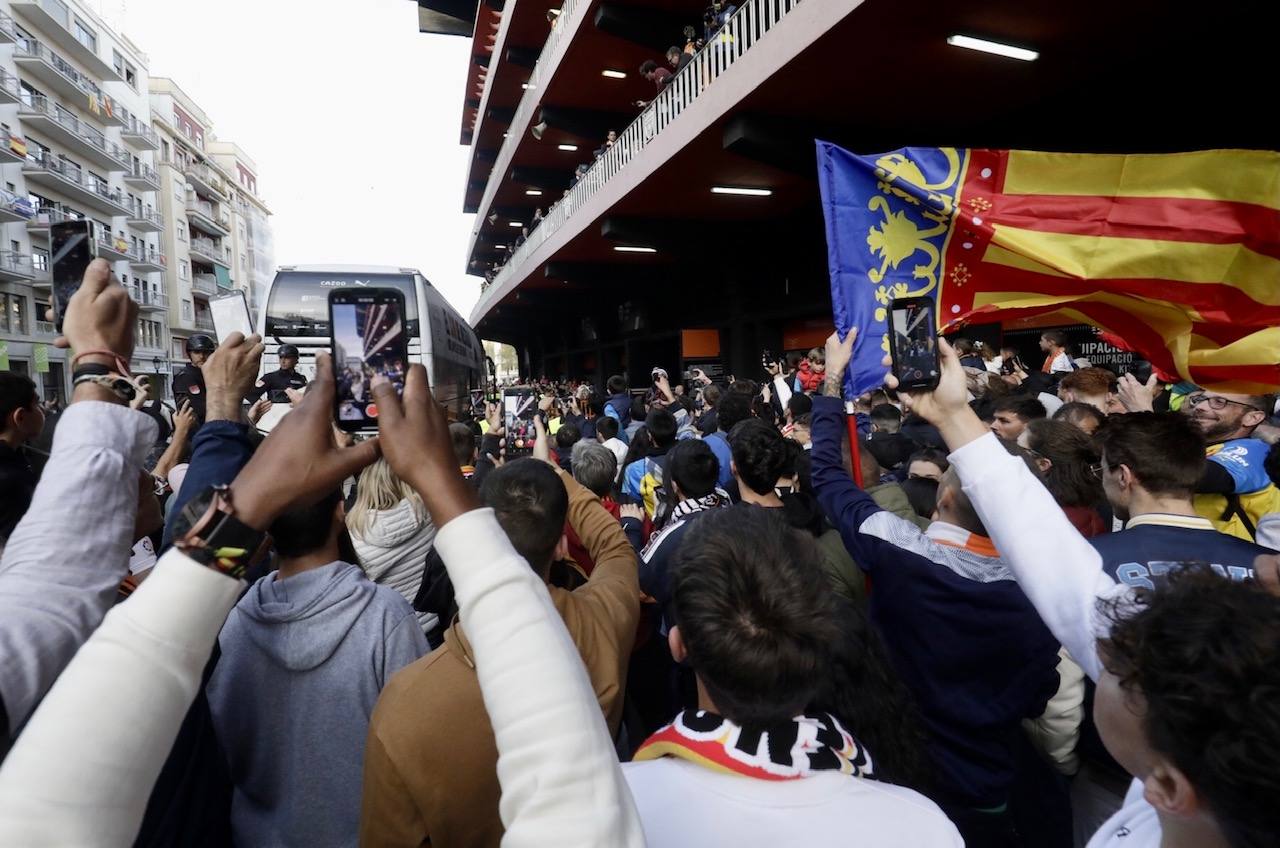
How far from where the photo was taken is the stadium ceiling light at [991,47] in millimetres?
6781

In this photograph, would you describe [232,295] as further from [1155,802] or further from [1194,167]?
[1194,167]

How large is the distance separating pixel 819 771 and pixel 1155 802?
470 millimetres

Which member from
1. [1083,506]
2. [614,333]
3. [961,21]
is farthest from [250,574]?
[614,333]

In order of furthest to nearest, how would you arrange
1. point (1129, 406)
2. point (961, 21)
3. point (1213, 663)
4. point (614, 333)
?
point (614, 333) → point (961, 21) → point (1129, 406) → point (1213, 663)

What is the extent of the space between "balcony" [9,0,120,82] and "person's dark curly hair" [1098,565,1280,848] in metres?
43.4

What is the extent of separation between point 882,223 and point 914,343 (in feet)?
4.94

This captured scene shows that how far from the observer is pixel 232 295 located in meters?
3.28

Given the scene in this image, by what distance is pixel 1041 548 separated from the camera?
5.30 ft

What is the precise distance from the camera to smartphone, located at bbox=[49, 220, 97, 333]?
67.1 inches

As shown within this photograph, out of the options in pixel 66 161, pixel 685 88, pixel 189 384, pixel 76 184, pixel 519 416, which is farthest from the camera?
pixel 66 161

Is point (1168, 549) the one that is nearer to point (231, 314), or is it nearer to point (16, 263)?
point (231, 314)

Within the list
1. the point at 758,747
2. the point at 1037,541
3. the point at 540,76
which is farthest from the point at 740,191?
the point at 758,747

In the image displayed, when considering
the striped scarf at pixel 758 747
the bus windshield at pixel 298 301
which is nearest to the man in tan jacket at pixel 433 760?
the striped scarf at pixel 758 747

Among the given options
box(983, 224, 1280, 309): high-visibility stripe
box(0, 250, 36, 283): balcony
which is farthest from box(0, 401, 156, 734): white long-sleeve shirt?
box(0, 250, 36, 283): balcony
